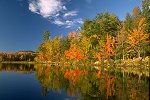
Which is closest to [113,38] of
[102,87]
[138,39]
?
[138,39]

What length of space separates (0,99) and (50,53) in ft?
424

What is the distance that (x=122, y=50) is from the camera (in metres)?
88.5

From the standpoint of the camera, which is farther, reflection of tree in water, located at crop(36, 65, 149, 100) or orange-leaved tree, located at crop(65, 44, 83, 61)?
orange-leaved tree, located at crop(65, 44, 83, 61)

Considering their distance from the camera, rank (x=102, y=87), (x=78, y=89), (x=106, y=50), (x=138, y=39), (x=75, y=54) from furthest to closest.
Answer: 1. (x=75, y=54)
2. (x=106, y=50)
3. (x=138, y=39)
4. (x=102, y=87)
5. (x=78, y=89)

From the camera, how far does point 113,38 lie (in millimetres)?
91500

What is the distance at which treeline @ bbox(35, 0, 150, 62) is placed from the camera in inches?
3177

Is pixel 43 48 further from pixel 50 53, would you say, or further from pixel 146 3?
pixel 146 3

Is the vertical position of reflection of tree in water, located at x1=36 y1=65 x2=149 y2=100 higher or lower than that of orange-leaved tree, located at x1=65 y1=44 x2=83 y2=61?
lower

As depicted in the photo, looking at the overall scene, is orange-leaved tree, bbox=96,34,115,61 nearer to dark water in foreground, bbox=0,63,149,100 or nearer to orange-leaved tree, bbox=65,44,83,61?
orange-leaved tree, bbox=65,44,83,61

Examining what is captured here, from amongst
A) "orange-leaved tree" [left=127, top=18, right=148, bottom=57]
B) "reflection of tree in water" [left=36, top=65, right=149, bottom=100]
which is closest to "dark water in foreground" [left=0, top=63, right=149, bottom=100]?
"reflection of tree in water" [left=36, top=65, right=149, bottom=100]

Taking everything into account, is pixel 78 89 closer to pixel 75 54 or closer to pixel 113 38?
pixel 113 38

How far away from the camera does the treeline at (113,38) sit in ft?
265

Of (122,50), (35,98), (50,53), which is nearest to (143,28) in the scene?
(122,50)

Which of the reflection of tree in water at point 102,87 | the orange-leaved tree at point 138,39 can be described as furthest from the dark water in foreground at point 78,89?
the orange-leaved tree at point 138,39
